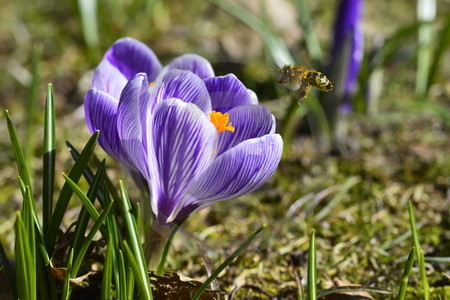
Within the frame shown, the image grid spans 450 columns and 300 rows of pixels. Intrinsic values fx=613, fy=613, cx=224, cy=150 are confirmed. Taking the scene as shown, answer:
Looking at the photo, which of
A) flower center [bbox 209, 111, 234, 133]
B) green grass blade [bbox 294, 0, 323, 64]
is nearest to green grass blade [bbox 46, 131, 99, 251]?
flower center [bbox 209, 111, 234, 133]

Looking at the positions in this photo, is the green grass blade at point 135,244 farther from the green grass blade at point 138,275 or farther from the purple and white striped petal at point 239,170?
the purple and white striped petal at point 239,170

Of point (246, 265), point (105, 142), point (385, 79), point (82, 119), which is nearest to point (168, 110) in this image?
point (105, 142)

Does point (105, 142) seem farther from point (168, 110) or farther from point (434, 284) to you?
point (434, 284)

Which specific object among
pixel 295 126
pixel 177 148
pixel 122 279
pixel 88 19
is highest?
pixel 88 19

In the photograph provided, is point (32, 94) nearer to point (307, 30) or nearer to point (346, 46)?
point (346, 46)

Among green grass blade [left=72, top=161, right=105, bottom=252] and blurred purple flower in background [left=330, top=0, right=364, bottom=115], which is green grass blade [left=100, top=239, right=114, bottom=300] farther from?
blurred purple flower in background [left=330, top=0, right=364, bottom=115]

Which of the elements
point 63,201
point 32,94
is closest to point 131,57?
point 63,201
